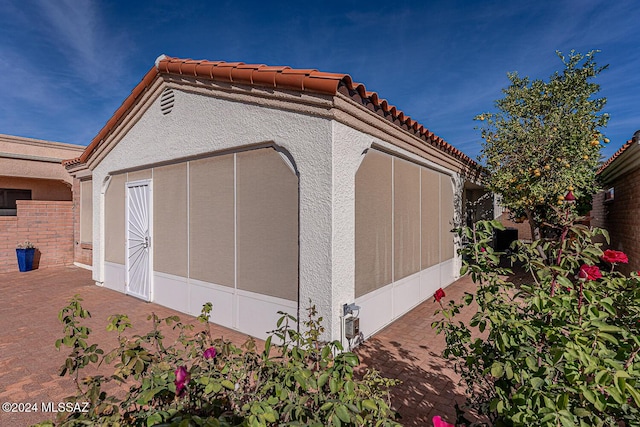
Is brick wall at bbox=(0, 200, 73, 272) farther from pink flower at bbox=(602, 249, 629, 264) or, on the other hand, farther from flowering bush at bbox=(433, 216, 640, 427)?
pink flower at bbox=(602, 249, 629, 264)

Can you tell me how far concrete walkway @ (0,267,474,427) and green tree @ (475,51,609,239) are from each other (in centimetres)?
366

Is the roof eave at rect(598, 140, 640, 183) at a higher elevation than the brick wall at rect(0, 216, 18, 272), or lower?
higher

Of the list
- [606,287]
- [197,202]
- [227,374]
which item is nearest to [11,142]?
[197,202]

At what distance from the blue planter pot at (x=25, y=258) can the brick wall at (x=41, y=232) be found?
1.29ft

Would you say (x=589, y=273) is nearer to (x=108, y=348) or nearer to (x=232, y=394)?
(x=232, y=394)

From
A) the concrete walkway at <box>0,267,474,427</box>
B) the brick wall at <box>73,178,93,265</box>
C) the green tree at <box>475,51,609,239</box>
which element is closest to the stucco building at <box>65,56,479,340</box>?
the concrete walkway at <box>0,267,474,427</box>

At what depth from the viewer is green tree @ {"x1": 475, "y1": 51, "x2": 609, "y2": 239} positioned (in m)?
7.97

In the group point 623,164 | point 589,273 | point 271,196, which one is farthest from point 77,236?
point 623,164

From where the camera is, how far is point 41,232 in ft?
42.5

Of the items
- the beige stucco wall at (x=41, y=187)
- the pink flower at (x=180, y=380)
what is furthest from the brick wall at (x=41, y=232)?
the pink flower at (x=180, y=380)

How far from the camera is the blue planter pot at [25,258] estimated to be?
12008 mm

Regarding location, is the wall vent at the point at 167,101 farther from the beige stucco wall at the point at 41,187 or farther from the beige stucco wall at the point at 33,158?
the beige stucco wall at the point at 41,187

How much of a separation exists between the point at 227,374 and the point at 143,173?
7.80m

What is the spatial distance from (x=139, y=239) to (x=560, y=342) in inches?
355
